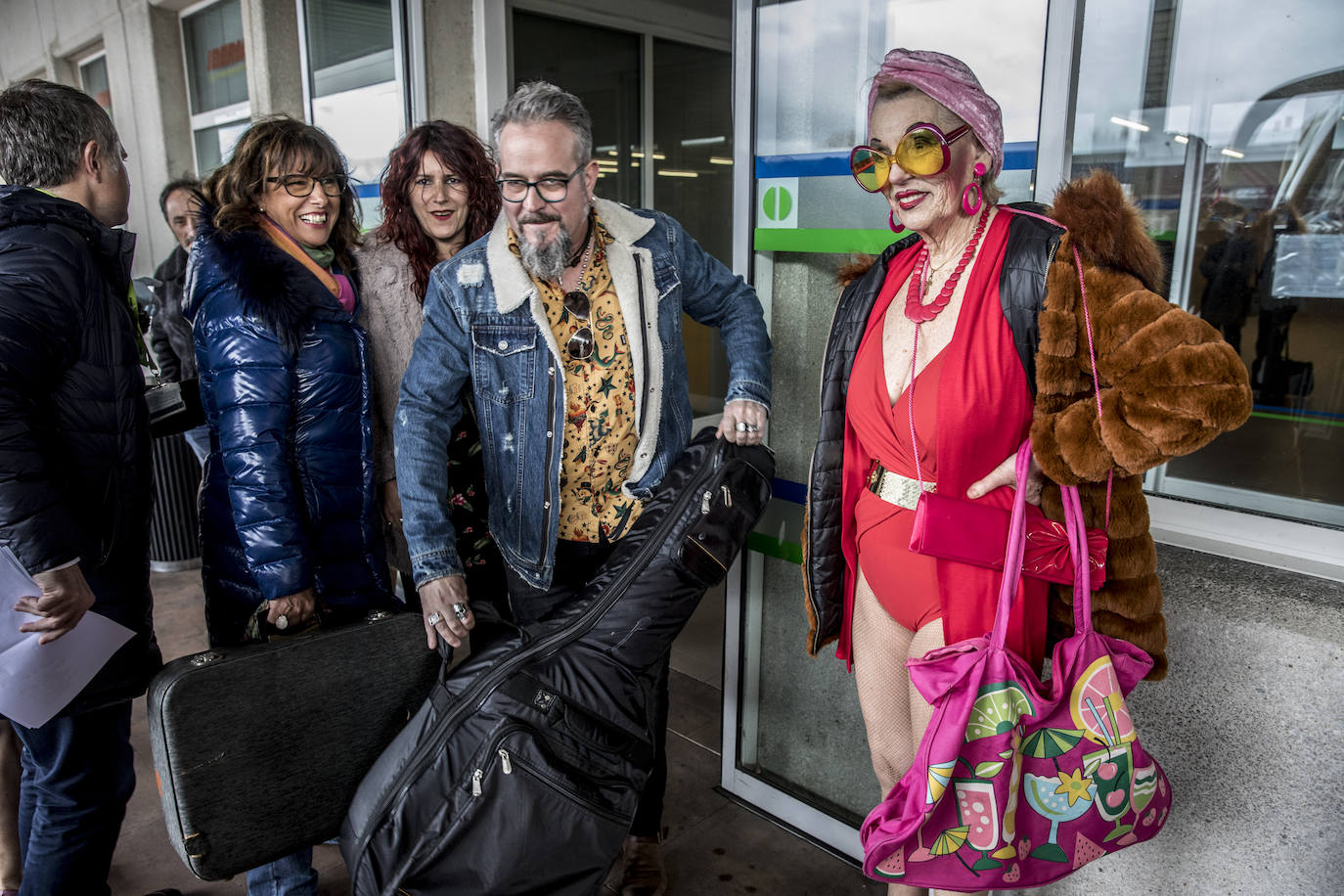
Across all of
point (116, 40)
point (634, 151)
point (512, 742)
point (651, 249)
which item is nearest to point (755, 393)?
point (651, 249)

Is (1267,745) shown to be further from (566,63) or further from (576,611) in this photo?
(566,63)

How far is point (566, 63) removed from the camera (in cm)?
538

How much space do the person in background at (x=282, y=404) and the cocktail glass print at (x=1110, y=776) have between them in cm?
163

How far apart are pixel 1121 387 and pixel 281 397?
169 centimetres

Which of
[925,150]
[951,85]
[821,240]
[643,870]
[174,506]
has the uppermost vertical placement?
[951,85]

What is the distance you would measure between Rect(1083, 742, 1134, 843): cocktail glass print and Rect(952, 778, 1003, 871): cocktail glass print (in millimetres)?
166

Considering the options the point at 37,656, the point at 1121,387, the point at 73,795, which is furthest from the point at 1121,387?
the point at 73,795

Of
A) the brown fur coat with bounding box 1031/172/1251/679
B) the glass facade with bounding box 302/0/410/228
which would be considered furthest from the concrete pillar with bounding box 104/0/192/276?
the brown fur coat with bounding box 1031/172/1251/679

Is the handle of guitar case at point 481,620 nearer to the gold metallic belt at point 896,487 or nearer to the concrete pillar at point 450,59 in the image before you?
the gold metallic belt at point 896,487

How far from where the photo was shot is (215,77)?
22.6ft

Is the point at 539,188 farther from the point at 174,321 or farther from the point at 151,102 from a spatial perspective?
the point at 151,102

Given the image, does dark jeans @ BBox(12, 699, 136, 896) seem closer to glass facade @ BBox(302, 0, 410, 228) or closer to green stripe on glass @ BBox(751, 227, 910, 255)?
green stripe on glass @ BBox(751, 227, 910, 255)

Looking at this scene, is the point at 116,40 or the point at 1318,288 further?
the point at 116,40

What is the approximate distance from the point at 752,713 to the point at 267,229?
2.11 metres
